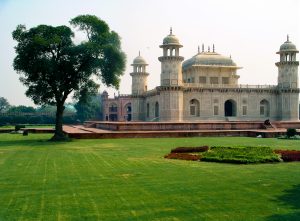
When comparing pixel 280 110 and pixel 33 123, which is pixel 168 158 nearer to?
Result: pixel 280 110

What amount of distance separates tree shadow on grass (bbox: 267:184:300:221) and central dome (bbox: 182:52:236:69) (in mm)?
37510

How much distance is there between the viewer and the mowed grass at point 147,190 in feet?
22.1

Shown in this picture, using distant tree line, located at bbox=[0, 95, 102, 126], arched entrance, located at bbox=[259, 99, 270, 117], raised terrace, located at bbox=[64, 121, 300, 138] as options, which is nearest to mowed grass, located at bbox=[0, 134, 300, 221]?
raised terrace, located at bbox=[64, 121, 300, 138]

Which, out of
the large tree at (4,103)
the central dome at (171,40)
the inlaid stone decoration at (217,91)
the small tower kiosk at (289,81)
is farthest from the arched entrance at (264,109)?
the large tree at (4,103)

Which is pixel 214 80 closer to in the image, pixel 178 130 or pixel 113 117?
pixel 178 130

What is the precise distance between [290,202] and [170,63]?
34691 mm

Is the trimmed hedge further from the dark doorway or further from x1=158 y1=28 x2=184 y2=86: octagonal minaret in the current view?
the dark doorway

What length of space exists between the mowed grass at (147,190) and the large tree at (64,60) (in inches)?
474

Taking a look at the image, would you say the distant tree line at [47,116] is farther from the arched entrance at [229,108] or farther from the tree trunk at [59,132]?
the tree trunk at [59,132]

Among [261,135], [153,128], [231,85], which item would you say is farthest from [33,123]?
[261,135]

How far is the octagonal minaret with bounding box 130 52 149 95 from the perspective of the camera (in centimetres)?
5303

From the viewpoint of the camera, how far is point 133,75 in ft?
174

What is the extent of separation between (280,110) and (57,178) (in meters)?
39.8

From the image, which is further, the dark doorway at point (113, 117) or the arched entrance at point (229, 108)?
the dark doorway at point (113, 117)
